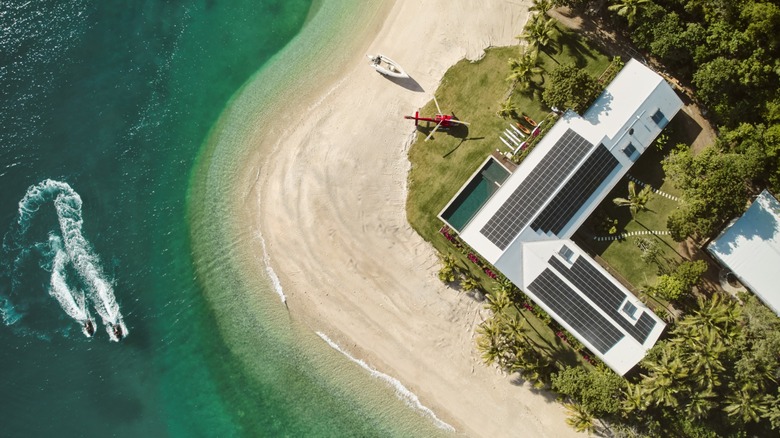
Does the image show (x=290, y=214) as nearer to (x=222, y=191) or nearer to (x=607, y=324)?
(x=222, y=191)

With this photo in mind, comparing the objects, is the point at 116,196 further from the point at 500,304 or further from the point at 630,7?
the point at 630,7

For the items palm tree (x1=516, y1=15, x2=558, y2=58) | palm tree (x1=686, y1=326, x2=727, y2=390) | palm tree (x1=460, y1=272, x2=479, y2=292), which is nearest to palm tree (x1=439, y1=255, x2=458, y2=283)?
palm tree (x1=460, y1=272, x2=479, y2=292)

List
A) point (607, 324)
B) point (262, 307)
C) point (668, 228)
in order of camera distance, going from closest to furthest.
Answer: point (607, 324) → point (668, 228) → point (262, 307)

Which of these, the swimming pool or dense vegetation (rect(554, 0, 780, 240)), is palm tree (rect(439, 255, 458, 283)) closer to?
the swimming pool

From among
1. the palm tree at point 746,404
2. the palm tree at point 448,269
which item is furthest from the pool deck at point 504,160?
the palm tree at point 746,404

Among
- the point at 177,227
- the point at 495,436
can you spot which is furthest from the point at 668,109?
the point at 177,227
